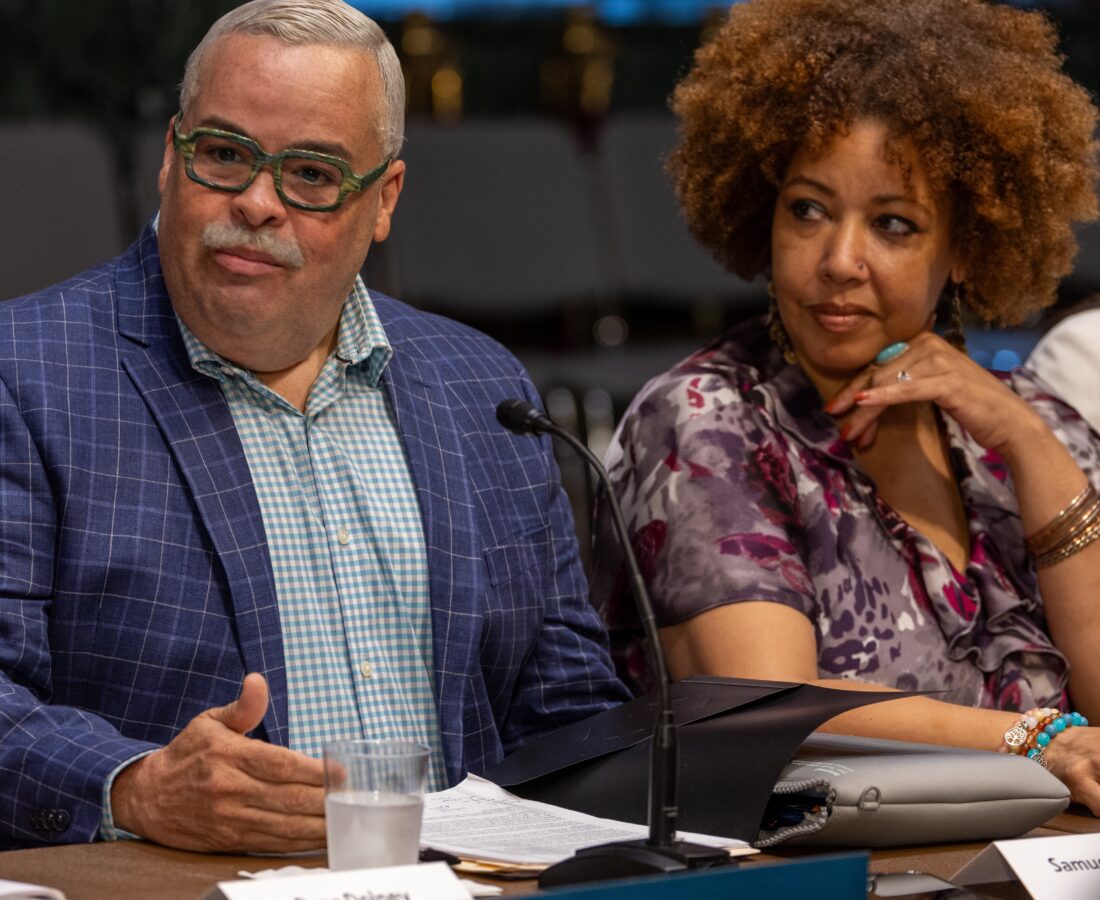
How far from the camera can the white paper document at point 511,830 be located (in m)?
1.35

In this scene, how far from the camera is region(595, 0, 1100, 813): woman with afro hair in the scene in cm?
225

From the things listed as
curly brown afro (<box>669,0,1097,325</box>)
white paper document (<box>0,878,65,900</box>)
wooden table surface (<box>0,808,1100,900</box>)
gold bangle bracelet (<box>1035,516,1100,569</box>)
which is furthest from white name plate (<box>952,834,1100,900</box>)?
curly brown afro (<box>669,0,1097,325</box>)

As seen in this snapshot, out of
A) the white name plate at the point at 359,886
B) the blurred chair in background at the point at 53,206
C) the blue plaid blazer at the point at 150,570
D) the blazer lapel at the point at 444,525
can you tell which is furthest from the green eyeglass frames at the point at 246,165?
the blurred chair in background at the point at 53,206

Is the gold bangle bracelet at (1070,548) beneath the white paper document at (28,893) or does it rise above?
above

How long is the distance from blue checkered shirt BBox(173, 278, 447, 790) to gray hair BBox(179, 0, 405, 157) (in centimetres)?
30

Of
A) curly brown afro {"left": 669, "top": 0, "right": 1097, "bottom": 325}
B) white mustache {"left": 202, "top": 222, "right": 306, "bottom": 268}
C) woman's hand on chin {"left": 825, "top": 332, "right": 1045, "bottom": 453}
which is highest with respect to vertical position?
curly brown afro {"left": 669, "top": 0, "right": 1097, "bottom": 325}

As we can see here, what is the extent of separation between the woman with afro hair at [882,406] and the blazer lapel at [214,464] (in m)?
0.59

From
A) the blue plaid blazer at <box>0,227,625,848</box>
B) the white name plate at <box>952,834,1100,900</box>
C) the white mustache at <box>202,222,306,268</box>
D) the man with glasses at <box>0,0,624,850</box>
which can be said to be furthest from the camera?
the white mustache at <box>202,222,306,268</box>

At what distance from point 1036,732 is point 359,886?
3.36 feet

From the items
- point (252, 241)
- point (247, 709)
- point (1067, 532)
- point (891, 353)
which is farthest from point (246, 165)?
point (1067, 532)

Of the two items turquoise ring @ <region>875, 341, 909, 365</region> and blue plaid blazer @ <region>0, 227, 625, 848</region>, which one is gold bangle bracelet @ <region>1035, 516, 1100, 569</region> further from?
blue plaid blazer @ <region>0, 227, 625, 848</region>

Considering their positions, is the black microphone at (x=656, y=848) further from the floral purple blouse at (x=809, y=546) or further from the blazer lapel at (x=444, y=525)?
the floral purple blouse at (x=809, y=546)

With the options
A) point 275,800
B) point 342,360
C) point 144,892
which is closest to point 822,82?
point 342,360

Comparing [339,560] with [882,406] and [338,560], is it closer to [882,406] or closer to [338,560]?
[338,560]
